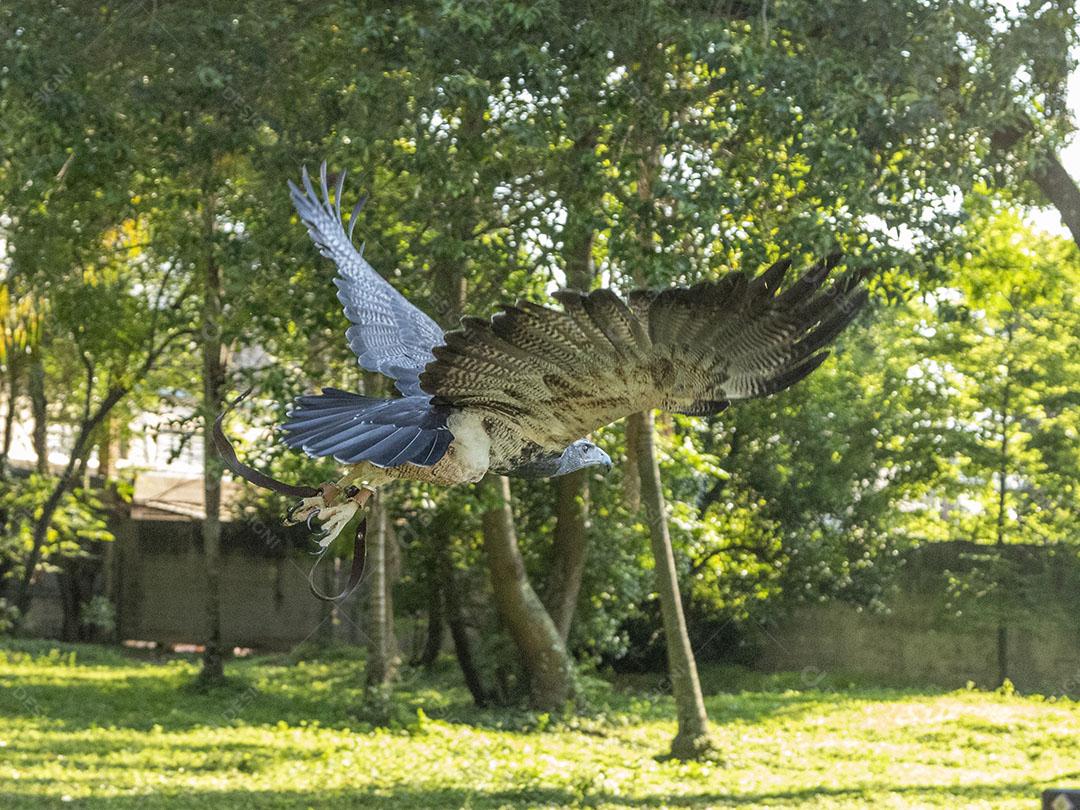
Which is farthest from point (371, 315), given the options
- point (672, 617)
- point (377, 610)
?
point (377, 610)

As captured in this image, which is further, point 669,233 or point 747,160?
point 747,160

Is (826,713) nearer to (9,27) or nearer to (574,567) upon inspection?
(574,567)

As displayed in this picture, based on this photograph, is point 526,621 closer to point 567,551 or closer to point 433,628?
point 567,551

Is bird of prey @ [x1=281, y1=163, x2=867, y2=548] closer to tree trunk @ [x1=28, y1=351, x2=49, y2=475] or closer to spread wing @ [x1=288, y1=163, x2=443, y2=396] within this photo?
spread wing @ [x1=288, y1=163, x2=443, y2=396]

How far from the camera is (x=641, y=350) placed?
152 inches

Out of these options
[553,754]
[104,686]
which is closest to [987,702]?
[553,754]

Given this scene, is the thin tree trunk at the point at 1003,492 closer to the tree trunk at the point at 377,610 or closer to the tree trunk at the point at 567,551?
the tree trunk at the point at 567,551

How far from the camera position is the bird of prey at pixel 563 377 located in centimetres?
373

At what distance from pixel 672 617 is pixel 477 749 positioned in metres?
1.68

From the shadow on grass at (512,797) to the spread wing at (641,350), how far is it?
4.69m

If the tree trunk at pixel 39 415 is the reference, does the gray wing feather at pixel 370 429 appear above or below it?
below

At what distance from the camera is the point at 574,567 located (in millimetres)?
12492

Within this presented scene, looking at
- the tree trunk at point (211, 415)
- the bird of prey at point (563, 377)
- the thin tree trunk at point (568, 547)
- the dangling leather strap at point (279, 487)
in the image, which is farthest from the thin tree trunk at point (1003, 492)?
the dangling leather strap at point (279, 487)

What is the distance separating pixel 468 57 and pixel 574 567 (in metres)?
5.67
